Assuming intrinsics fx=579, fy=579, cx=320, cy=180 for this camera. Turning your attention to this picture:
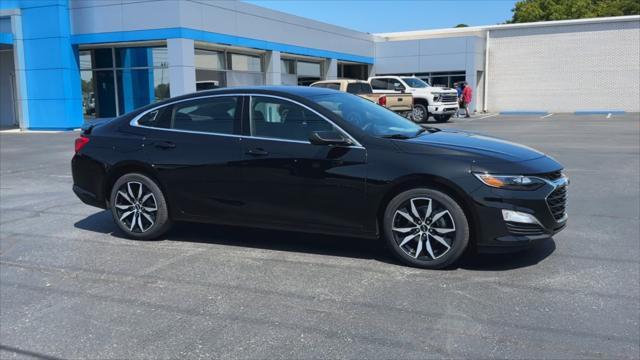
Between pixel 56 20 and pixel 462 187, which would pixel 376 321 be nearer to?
pixel 462 187

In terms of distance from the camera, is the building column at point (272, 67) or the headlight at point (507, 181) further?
the building column at point (272, 67)

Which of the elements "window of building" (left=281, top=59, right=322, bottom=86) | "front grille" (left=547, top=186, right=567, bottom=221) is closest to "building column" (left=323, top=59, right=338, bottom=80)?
"window of building" (left=281, top=59, right=322, bottom=86)

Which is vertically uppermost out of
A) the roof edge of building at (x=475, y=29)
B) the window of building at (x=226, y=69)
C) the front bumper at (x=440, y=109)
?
the roof edge of building at (x=475, y=29)

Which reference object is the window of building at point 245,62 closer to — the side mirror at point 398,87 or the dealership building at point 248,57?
the dealership building at point 248,57

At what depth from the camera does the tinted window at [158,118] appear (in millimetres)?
6215

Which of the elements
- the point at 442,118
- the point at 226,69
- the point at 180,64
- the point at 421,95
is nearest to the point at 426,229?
the point at 180,64

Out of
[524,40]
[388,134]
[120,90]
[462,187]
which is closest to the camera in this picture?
[462,187]

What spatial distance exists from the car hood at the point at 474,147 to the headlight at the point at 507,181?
160 mm

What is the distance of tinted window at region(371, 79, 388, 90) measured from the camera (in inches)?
995

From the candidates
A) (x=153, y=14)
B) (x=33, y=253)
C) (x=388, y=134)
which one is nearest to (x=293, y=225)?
(x=388, y=134)

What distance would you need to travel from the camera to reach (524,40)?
3675cm

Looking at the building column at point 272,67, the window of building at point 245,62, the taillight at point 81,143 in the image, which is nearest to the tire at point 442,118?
the building column at point 272,67

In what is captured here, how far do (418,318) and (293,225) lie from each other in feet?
5.99

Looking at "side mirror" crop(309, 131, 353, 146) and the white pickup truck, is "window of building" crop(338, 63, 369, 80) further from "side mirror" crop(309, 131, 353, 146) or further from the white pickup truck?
"side mirror" crop(309, 131, 353, 146)
